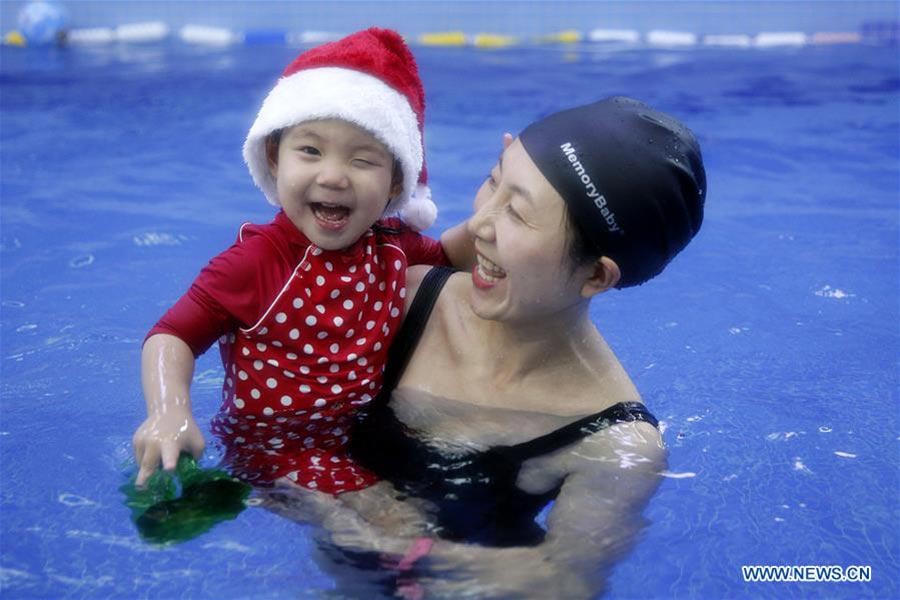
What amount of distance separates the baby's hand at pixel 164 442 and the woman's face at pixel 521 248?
73 cm

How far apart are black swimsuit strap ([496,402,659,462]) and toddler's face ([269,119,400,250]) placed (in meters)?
0.72

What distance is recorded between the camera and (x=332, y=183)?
265cm

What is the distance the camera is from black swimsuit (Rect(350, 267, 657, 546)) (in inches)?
105

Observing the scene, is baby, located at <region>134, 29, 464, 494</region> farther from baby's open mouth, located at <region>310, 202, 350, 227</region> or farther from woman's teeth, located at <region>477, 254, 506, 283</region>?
woman's teeth, located at <region>477, 254, 506, 283</region>

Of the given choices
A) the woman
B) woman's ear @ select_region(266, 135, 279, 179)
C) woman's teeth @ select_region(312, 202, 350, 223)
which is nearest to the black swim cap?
the woman

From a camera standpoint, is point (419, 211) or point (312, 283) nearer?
point (312, 283)

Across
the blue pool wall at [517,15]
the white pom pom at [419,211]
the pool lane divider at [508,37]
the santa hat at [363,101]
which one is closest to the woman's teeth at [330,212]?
the santa hat at [363,101]

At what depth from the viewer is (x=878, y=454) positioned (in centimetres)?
363

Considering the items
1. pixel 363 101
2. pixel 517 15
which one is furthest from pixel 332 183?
pixel 517 15

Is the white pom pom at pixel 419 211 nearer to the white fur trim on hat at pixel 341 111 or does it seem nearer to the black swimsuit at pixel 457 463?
the white fur trim on hat at pixel 341 111

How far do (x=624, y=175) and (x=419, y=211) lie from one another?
80 cm

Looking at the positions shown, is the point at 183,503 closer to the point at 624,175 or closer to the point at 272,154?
the point at 272,154

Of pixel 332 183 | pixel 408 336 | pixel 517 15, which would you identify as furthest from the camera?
pixel 517 15

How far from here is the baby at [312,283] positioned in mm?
2688
